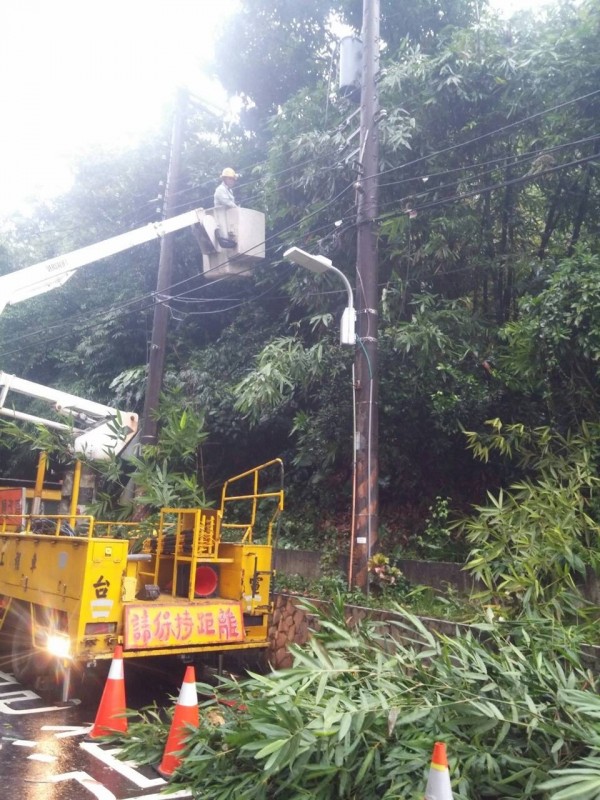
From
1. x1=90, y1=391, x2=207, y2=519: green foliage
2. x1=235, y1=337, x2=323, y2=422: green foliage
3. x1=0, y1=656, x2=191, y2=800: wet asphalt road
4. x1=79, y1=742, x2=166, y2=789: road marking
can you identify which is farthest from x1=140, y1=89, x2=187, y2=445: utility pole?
x1=79, y1=742, x2=166, y2=789: road marking

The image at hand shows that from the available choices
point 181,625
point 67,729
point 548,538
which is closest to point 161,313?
point 181,625

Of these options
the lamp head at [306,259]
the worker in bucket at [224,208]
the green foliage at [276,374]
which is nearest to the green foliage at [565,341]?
the lamp head at [306,259]

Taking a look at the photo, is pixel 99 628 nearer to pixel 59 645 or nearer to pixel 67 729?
pixel 59 645

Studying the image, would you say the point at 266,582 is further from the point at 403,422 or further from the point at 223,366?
the point at 223,366

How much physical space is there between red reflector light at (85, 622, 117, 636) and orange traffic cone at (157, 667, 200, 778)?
159 cm

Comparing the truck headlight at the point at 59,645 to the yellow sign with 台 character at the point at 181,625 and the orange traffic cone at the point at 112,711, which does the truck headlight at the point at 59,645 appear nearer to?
the yellow sign with 台 character at the point at 181,625

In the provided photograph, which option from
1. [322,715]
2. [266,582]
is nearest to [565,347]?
[266,582]

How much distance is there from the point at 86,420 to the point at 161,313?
3174 millimetres

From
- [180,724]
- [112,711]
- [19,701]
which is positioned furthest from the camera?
[19,701]

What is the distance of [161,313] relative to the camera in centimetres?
1234

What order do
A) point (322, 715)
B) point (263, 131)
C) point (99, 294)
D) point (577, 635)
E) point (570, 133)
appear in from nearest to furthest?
point (322, 715) → point (577, 635) → point (570, 133) → point (263, 131) → point (99, 294)

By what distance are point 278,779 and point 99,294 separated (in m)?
15.6

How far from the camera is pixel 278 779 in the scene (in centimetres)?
369

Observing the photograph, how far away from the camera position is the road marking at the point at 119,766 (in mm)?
4715
